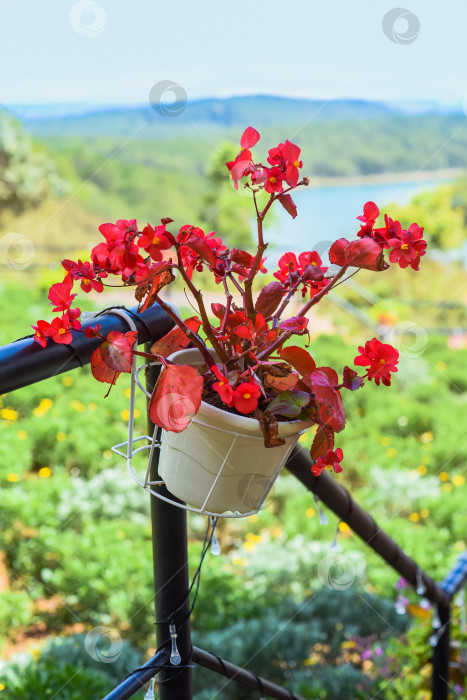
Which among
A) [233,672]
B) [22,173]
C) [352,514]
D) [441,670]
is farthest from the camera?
[22,173]

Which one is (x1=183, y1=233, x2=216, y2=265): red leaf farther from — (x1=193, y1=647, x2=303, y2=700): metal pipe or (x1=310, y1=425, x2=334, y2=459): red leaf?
(x1=193, y1=647, x2=303, y2=700): metal pipe

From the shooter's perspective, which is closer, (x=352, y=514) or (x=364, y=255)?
(x=364, y=255)

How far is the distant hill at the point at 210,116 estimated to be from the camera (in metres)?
13.6

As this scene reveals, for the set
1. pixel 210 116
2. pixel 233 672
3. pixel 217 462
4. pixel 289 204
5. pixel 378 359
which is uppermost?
pixel 210 116

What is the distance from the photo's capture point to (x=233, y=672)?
0.75 metres

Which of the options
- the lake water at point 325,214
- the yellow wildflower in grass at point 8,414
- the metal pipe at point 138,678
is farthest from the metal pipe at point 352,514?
the lake water at point 325,214

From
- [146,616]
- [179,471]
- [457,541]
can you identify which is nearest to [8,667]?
[146,616]

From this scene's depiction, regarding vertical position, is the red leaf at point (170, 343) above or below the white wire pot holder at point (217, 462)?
above

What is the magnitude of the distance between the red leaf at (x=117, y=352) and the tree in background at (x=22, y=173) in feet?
30.2

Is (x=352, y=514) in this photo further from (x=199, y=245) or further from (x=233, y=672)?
(x=199, y=245)

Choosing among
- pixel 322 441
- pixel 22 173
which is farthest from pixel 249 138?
pixel 22 173

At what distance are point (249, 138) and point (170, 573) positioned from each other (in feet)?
1.34

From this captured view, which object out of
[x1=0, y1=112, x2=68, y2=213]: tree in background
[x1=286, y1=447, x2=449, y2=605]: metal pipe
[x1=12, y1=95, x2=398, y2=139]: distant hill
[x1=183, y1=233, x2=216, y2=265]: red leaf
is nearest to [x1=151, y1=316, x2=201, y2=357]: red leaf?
[x1=183, y1=233, x2=216, y2=265]: red leaf

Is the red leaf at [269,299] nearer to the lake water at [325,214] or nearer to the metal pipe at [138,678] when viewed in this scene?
the metal pipe at [138,678]
